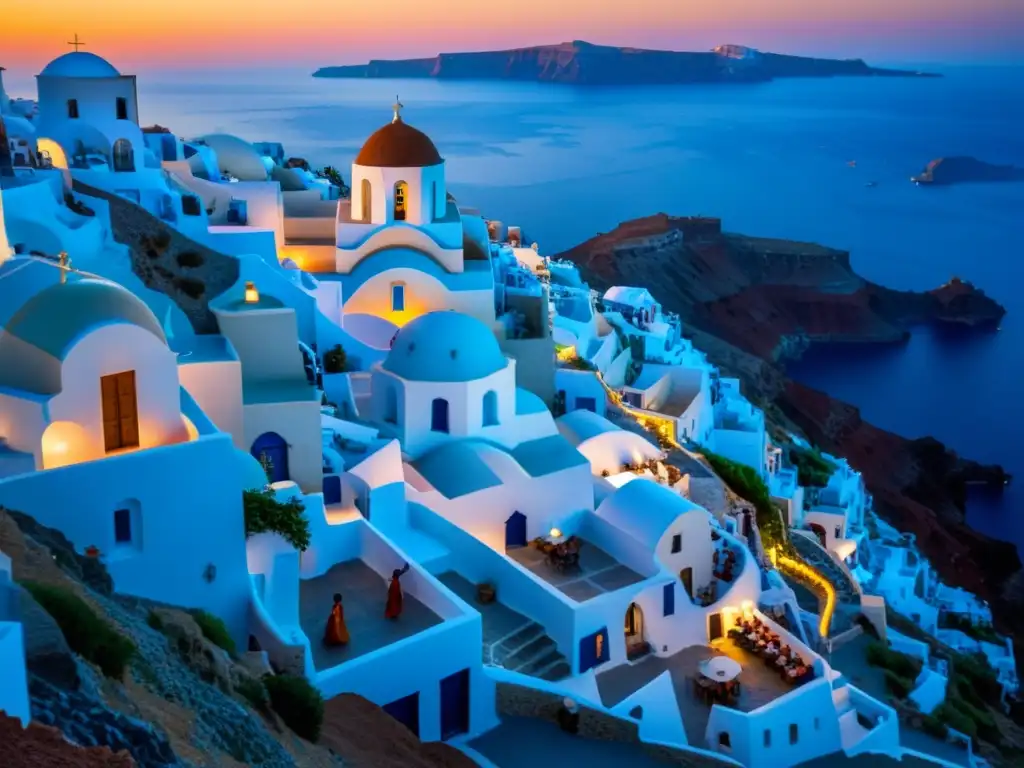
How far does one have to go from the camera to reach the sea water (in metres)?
61.6

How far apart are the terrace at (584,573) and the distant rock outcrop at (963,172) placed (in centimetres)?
13287

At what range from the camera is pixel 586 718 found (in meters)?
14.1

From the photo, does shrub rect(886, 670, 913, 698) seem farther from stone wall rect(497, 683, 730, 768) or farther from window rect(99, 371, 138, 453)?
window rect(99, 371, 138, 453)

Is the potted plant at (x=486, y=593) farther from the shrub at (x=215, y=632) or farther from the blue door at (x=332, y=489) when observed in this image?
the shrub at (x=215, y=632)

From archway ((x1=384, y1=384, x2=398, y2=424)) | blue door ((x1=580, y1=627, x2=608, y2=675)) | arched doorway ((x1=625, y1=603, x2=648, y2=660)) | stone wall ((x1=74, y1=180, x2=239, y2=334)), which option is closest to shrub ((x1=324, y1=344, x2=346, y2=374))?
archway ((x1=384, y1=384, x2=398, y2=424))

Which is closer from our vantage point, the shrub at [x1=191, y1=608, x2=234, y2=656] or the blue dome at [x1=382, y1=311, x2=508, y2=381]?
the shrub at [x1=191, y1=608, x2=234, y2=656]

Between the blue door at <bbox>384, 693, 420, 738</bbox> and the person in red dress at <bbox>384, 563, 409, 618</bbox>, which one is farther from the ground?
the person in red dress at <bbox>384, 563, 409, 618</bbox>

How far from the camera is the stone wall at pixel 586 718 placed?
547 inches

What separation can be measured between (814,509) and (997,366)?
134 ft

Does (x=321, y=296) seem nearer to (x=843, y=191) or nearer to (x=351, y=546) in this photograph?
(x=351, y=546)

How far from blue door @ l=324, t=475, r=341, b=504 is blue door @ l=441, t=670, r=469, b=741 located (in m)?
3.80

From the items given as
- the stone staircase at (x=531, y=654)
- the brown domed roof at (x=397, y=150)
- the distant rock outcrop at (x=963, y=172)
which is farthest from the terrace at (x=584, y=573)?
the distant rock outcrop at (x=963, y=172)

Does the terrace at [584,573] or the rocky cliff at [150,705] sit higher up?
the rocky cliff at [150,705]

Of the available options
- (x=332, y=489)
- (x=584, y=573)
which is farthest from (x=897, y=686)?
(x=332, y=489)
